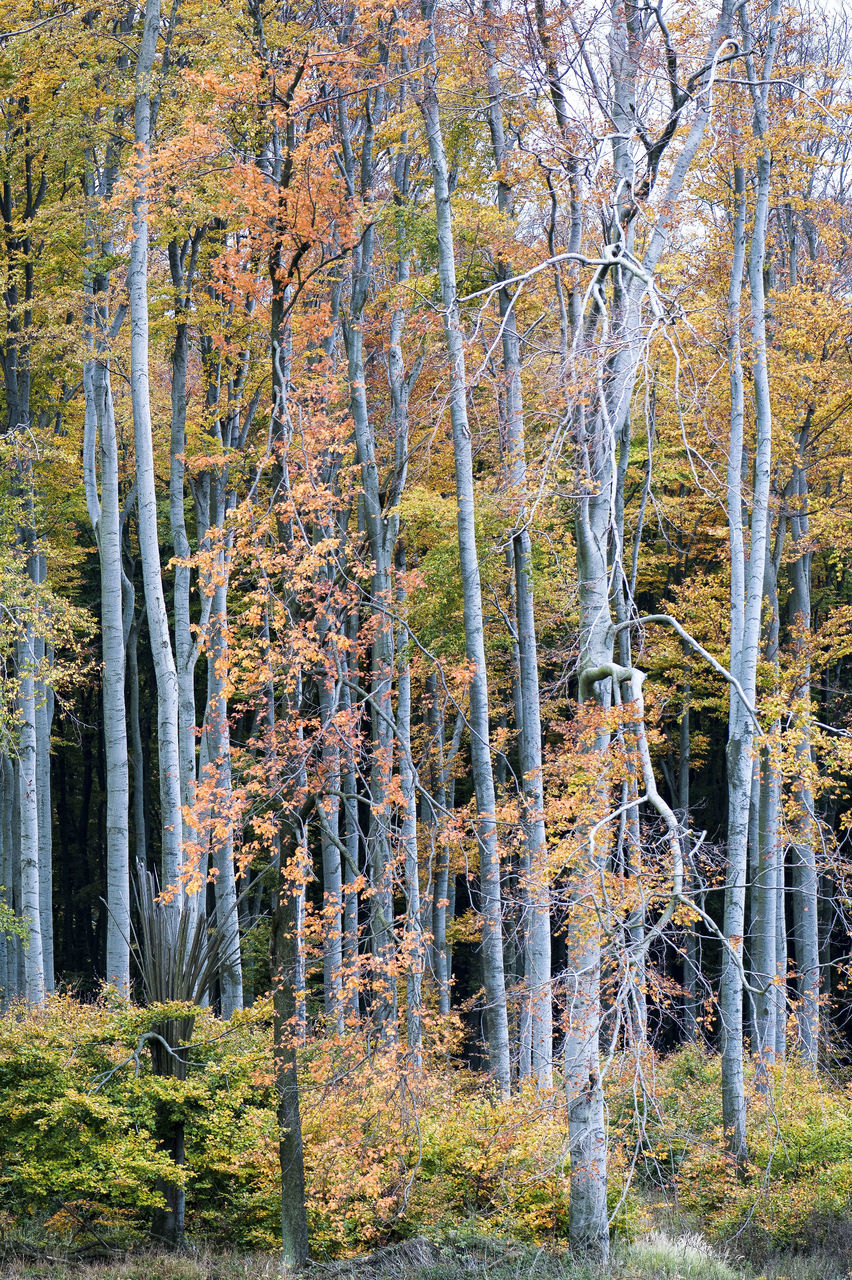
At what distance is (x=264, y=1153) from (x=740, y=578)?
7441 mm

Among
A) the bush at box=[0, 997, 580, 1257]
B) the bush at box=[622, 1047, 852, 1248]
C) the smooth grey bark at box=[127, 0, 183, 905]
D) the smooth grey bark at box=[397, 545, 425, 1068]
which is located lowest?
the bush at box=[622, 1047, 852, 1248]

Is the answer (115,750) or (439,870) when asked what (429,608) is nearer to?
(115,750)

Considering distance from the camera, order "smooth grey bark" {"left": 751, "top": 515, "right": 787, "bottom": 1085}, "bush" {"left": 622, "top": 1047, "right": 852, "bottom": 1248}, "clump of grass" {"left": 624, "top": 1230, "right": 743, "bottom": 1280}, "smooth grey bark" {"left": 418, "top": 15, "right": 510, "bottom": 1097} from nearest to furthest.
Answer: "clump of grass" {"left": 624, "top": 1230, "right": 743, "bottom": 1280} < "bush" {"left": 622, "top": 1047, "right": 852, "bottom": 1248} < "smooth grey bark" {"left": 418, "top": 15, "right": 510, "bottom": 1097} < "smooth grey bark" {"left": 751, "top": 515, "right": 787, "bottom": 1085}

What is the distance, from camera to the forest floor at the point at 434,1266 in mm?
6914

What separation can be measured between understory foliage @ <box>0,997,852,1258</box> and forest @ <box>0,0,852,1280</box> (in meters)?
0.05

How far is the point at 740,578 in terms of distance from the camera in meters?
11.6

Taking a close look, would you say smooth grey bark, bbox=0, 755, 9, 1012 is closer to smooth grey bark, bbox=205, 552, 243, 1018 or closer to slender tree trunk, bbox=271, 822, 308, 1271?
smooth grey bark, bbox=205, 552, 243, 1018

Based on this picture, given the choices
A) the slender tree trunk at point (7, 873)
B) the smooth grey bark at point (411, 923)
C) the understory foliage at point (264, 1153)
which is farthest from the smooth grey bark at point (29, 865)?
the smooth grey bark at point (411, 923)

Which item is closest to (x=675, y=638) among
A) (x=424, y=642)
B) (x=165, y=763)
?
(x=424, y=642)

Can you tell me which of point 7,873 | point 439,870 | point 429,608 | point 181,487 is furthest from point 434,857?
point 181,487

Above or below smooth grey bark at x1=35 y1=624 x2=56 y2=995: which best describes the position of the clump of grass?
below

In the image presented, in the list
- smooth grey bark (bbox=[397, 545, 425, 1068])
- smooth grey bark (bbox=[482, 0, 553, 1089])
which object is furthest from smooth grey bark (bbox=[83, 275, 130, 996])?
smooth grey bark (bbox=[482, 0, 553, 1089])

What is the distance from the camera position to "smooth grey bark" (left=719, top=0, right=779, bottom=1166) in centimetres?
1030

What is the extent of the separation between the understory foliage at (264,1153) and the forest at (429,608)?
1.8 inches
